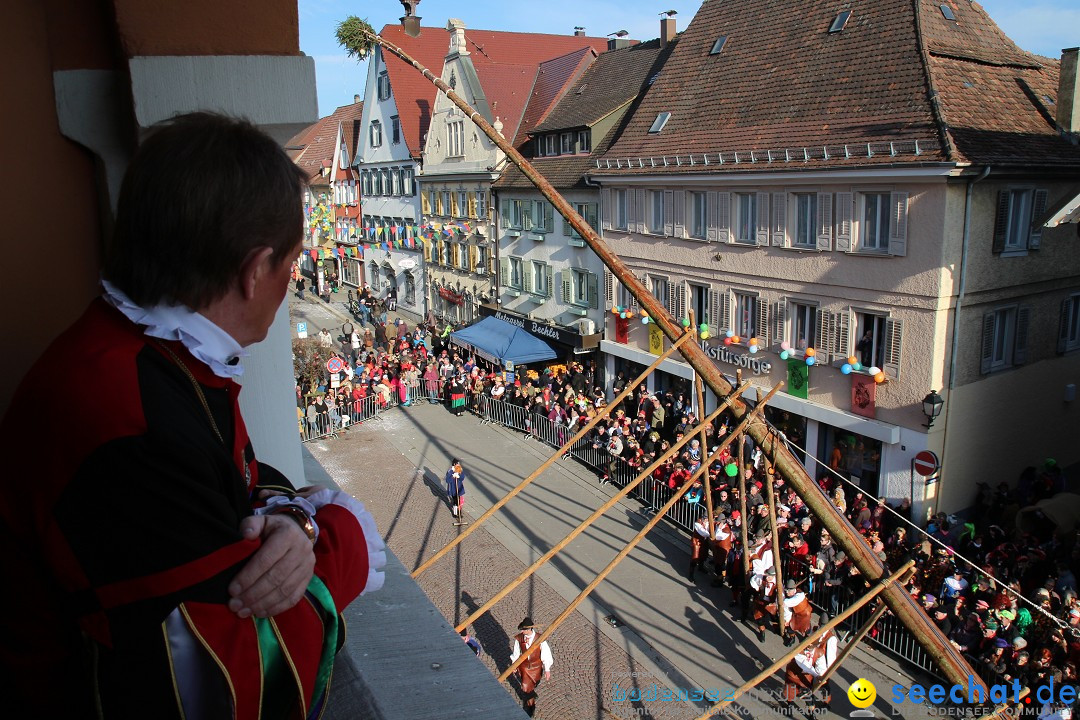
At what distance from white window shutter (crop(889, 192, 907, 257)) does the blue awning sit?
11.6 m

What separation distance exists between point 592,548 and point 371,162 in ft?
115

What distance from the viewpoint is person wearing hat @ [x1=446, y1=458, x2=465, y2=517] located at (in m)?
16.9

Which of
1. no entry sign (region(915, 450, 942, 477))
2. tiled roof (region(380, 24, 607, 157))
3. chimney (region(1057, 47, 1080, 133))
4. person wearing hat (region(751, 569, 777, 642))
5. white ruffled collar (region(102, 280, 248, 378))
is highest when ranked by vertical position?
tiled roof (region(380, 24, 607, 157))

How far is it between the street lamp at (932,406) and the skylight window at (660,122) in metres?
11.1

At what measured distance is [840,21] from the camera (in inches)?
774

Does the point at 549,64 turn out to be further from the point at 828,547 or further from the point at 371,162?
the point at 828,547

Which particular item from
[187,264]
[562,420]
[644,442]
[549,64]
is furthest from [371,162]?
[187,264]

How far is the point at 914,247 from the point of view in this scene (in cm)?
1582

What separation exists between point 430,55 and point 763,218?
91.3 feet

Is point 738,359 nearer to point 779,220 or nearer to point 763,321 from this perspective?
point 763,321

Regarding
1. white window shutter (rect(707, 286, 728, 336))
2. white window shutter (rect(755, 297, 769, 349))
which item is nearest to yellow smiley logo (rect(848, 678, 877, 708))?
white window shutter (rect(755, 297, 769, 349))

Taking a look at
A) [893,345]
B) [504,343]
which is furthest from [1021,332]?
[504,343]

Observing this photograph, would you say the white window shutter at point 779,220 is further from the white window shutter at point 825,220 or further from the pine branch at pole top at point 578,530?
the pine branch at pole top at point 578,530

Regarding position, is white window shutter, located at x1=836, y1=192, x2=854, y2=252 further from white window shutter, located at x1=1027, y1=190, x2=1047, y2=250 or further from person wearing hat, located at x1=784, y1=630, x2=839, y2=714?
person wearing hat, located at x1=784, y1=630, x2=839, y2=714
